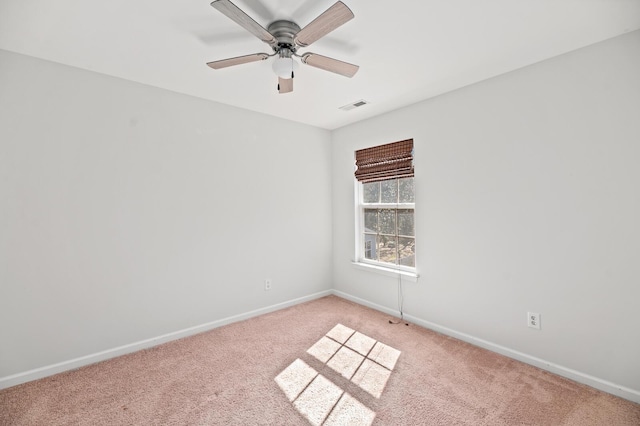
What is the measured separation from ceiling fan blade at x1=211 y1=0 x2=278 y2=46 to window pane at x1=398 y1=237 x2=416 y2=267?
7.67ft

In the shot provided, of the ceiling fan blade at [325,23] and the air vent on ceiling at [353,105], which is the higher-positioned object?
the air vent on ceiling at [353,105]

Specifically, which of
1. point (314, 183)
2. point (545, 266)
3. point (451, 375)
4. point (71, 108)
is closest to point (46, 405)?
point (71, 108)

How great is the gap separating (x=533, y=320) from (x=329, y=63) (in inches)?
97.4

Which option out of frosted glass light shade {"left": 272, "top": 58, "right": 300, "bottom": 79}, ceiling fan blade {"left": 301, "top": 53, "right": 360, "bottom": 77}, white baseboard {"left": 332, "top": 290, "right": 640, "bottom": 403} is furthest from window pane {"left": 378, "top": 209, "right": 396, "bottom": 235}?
frosted glass light shade {"left": 272, "top": 58, "right": 300, "bottom": 79}

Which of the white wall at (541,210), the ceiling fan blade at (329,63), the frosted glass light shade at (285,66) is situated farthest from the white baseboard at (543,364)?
the frosted glass light shade at (285,66)

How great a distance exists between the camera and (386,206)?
341 centimetres

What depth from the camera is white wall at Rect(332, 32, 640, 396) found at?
6.14 feet

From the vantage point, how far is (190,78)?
8.03 feet

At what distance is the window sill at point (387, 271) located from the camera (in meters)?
3.05

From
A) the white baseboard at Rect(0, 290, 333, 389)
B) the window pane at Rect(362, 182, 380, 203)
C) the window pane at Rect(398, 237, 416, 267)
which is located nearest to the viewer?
the white baseboard at Rect(0, 290, 333, 389)

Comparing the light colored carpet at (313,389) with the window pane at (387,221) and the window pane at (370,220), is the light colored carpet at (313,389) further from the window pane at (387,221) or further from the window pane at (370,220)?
the window pane at (370,220)

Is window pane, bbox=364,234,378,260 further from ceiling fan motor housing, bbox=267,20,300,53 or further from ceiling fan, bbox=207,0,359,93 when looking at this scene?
ceiling fan motor housing, bbox=267,20,300,53

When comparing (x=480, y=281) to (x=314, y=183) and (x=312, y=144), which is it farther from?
(x=312, y=144)

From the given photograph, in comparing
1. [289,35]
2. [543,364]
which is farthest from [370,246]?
[289,35]
